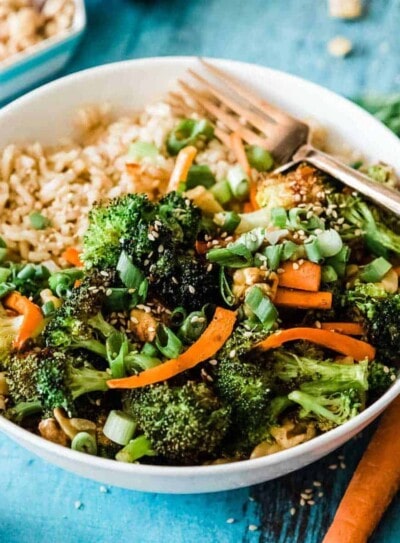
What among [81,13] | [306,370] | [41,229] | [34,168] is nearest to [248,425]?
[306,370]

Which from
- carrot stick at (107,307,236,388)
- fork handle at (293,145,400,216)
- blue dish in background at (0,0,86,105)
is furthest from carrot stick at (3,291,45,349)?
blue dish in background at (0,0,86,105)

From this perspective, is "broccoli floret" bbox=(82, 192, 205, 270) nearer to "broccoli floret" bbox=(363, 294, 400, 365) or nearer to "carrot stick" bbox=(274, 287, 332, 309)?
"carrot stick" bbox=(274, 287, 332, 309)

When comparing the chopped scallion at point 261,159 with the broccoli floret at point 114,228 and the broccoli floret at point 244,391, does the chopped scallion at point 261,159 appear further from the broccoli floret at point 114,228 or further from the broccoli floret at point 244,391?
the broccoli floret at point 244,391

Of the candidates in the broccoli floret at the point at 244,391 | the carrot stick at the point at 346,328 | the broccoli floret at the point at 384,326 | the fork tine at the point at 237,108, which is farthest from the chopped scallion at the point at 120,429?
the fork tine at the point at 237,108

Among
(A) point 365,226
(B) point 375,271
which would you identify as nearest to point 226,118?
(A) point 365,226

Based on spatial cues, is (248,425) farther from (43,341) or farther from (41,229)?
(41,229)

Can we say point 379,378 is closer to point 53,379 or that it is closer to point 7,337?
point 53,379
